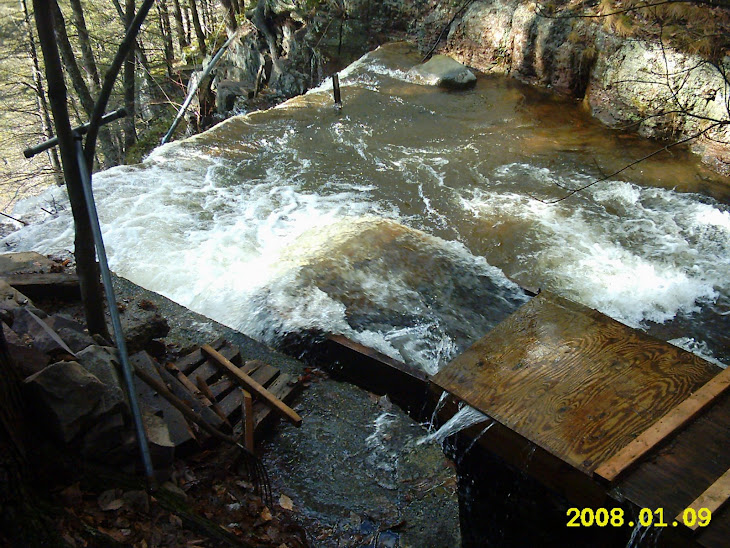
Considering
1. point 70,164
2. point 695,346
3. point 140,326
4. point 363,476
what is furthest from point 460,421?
point 695,346

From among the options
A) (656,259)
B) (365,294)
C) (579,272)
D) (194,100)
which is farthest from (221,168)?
(194,100)

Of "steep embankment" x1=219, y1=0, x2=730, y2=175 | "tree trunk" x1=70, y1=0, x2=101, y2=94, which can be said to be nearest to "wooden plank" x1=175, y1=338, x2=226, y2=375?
"steep embankment" x1=219, y1=0, x2=730, y2=175

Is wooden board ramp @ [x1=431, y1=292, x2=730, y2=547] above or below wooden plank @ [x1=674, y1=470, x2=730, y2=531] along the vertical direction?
below

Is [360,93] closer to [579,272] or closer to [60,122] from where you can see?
[579,272]

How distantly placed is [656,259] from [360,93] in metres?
8.42

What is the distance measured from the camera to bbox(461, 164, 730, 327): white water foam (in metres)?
6.11

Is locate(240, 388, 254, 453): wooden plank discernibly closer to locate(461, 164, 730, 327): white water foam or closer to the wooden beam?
the wooden beam

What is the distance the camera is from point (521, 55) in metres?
12.5

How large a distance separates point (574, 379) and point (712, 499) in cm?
110

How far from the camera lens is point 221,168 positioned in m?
8.80

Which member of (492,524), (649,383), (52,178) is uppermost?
(649,383)

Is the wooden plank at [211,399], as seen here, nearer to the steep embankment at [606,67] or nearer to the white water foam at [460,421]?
the white water foam at [460,421]
